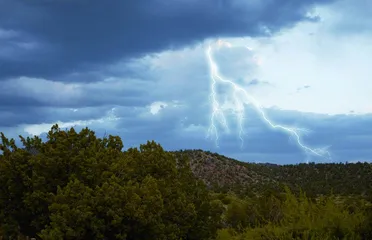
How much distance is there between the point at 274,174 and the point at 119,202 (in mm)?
67118

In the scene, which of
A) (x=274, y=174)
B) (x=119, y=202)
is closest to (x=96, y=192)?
(x=119, y=202)

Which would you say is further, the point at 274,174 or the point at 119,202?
the point at 274,174

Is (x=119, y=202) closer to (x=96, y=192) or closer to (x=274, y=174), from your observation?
(x=96, y=192)

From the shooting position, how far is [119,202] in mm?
18953

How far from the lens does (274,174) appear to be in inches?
3310

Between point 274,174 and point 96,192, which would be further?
point 274,174

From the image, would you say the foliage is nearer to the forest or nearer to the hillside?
the forest

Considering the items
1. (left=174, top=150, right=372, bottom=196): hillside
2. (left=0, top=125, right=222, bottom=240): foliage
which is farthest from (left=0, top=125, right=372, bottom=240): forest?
(left=174, top=150, right=372, bottom=196): hillside

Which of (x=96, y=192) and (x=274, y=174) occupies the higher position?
(x=274, y=174)

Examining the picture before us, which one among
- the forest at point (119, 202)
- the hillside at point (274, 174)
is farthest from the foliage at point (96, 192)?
the hillside at point (274, 174)

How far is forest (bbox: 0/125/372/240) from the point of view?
16.1 metres

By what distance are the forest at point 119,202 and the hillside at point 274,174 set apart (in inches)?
1614

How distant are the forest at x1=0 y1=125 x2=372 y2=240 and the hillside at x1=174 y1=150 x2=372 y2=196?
41.0 meters

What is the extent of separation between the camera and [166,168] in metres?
23.4
